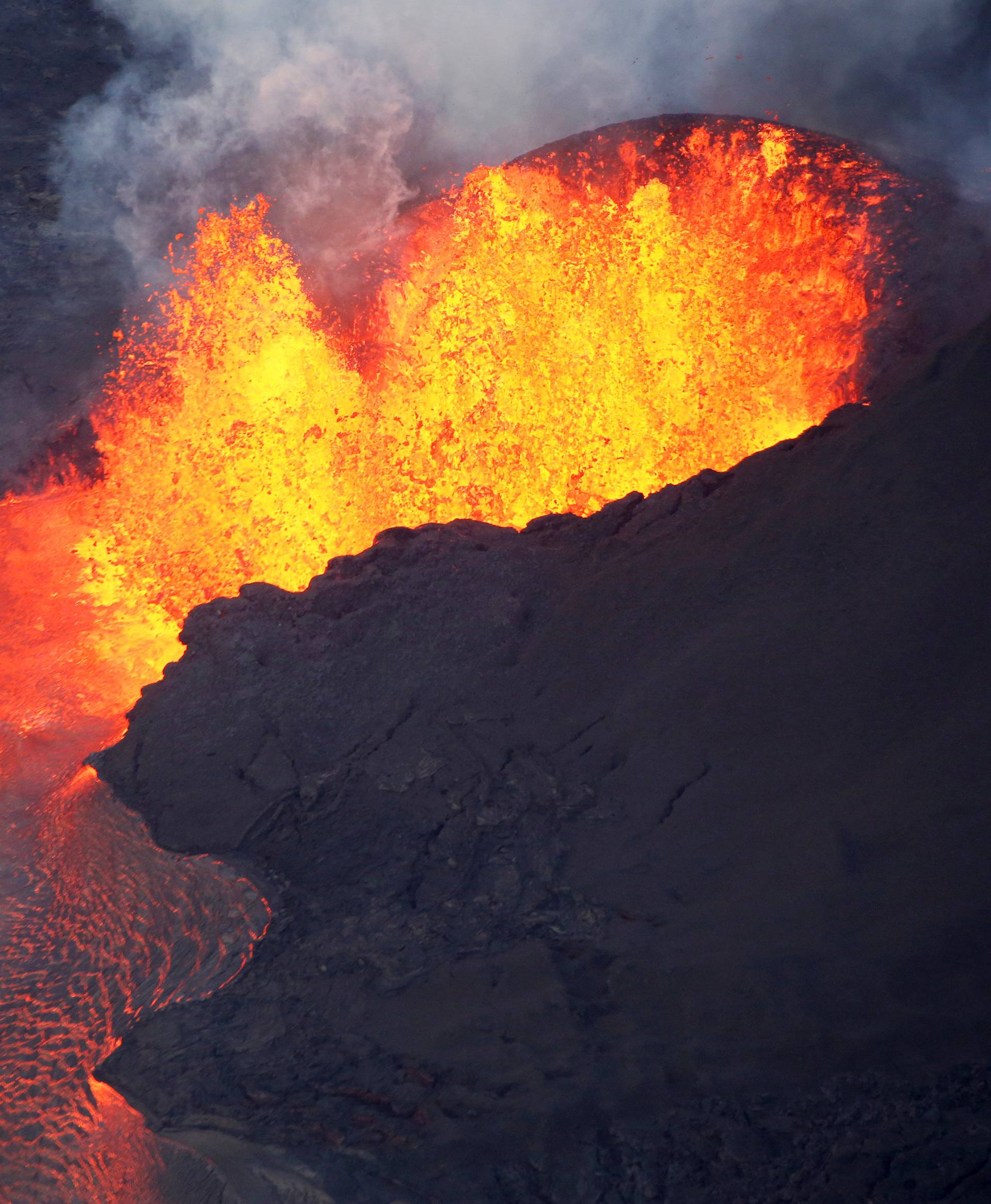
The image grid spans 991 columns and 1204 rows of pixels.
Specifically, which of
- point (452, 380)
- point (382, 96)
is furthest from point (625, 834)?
point (382, 96)

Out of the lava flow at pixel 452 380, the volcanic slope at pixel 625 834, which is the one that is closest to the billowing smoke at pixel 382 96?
the lava flow at pixel 452 380

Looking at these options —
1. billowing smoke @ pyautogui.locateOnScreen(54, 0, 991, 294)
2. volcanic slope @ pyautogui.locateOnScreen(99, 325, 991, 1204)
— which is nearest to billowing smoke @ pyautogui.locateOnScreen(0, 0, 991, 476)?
billowing smoke @ pyautogui.locateOnScreen(54, 0, 991, 294)

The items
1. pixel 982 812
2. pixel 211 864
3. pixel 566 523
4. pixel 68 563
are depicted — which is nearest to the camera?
pixel 982 812

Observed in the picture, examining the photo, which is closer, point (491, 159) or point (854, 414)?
point (854, 414)

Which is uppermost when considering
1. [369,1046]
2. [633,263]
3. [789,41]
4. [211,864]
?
[789,41]

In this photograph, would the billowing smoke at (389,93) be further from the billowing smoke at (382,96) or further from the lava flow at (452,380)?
the lava flow at (452,380)

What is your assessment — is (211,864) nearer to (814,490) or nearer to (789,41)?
(814,490)

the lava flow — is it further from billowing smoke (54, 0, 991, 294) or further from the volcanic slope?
the volcanic slope

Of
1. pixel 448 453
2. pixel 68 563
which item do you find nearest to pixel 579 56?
pixel 448 453
